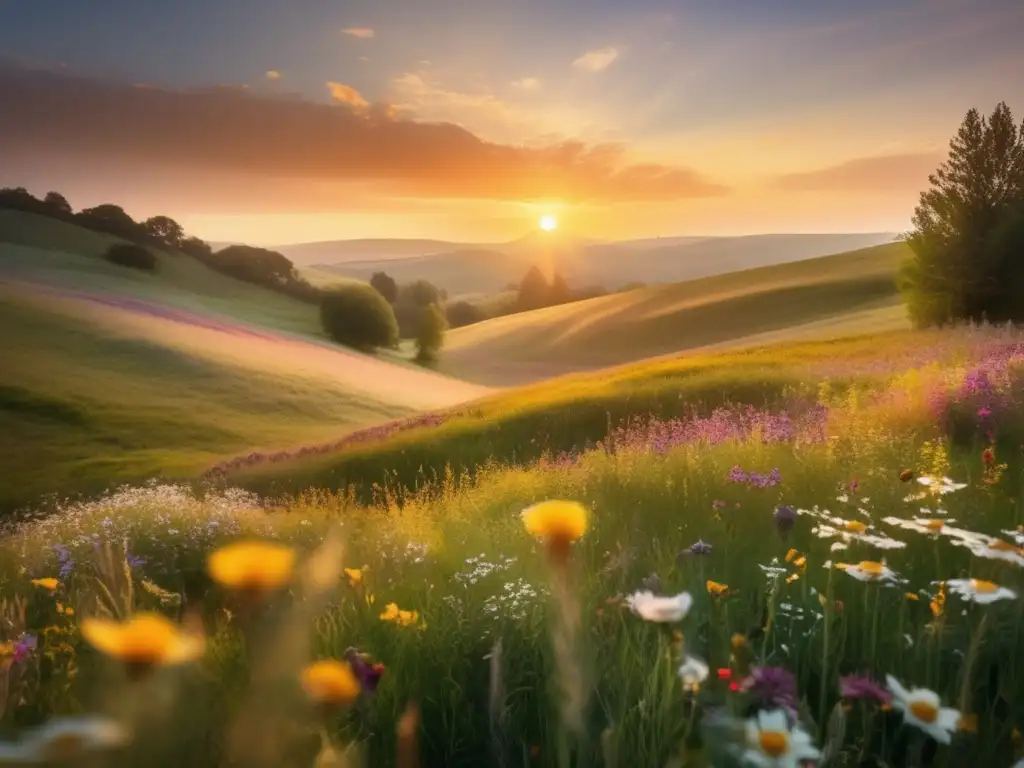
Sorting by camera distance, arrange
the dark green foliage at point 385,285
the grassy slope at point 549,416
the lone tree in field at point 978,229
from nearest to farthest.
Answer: the grassy slope at point 549,416 < the lone tree in field at point 978,229 < the dark green foliage at point 385,285

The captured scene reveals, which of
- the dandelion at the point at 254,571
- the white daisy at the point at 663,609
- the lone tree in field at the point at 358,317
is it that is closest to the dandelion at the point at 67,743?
the dandelion at the point at 254,571

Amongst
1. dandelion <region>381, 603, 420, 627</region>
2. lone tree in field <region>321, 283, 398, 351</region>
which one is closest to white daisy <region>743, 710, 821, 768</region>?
dandelion <region>381, 603, 420, 627</region>

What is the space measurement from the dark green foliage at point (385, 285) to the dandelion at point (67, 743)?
27.2 metres

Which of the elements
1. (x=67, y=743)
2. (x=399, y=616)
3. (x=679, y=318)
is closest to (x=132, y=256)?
(x=399, y=616)

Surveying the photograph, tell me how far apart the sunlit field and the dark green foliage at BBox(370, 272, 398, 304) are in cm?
2332

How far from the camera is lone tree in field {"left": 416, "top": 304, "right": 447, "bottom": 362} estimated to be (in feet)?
78.1

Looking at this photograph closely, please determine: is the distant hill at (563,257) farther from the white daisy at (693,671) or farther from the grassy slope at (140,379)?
the white daisy at (693,671)

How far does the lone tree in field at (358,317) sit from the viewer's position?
70.3 ft

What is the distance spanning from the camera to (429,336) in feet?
78.2

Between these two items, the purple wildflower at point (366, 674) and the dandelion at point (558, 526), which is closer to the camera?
the dandelion at point (558, 526)

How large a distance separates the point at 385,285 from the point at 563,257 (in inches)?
774

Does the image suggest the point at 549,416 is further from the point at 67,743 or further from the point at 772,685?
the point at 67,743

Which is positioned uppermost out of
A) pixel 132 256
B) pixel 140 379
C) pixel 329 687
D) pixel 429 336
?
pixel 132 256

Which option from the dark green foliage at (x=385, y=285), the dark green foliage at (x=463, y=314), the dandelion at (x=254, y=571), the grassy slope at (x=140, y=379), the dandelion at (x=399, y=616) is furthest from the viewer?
the dark green foliage at (x=463, y=314)
